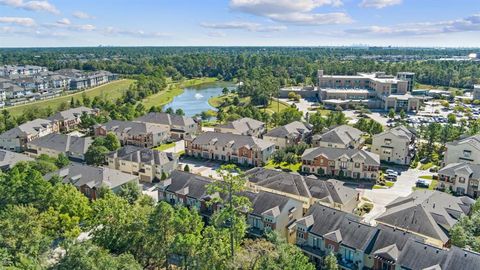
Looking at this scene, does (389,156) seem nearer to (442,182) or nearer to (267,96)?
(442,182)

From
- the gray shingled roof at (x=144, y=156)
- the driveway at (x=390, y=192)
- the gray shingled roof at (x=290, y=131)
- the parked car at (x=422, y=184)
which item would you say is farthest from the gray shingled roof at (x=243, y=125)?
the parked car at (x=422, y=184)

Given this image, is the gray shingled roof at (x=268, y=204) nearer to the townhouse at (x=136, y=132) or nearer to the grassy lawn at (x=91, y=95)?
the townhouse at (x=136, y=132)

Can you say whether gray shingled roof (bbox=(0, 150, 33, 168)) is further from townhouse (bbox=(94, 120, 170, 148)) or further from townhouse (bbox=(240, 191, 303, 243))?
townhouse (bbox=(240, 191, 303, 243))

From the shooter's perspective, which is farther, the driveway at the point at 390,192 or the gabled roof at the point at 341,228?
the driveway at the point at 390,192

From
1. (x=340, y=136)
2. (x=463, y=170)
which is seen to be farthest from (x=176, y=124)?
(x=463, y=170)

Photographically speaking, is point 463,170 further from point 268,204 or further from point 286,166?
point 268,204

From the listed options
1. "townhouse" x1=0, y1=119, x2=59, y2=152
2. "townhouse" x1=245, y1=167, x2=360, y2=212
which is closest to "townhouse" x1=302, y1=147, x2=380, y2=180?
"townhouse" x1=245, y1=167, x2=360, y2=212
